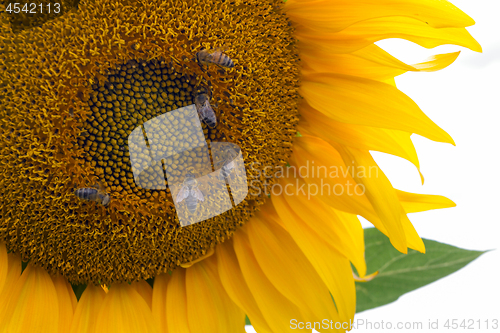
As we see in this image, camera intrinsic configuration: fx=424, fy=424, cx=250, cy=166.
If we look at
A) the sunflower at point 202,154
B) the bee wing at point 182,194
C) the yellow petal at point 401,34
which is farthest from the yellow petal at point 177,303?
the yellow petal at point 401,34

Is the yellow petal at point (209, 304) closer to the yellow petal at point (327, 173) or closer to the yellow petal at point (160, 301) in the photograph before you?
the yellow petal at point (160, 301)

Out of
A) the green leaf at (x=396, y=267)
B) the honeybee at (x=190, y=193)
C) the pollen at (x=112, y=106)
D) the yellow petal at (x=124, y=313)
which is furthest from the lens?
the green leaf at (x=396, y=267)

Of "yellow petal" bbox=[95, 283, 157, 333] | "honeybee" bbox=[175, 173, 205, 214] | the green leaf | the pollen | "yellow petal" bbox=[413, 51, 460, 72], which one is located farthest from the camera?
the green leaf

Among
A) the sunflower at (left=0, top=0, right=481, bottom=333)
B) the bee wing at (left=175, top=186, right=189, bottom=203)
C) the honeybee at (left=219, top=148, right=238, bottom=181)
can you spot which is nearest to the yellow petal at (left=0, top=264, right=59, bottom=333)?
the sunflower at (left=0, top=0, right=481, bottom=333)

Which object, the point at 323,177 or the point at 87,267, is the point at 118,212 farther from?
the point at 323,177

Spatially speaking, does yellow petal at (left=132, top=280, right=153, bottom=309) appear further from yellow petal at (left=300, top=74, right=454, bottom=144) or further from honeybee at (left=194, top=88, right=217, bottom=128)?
yellow petal at (left=300, top=74, right=454, bottom=144)

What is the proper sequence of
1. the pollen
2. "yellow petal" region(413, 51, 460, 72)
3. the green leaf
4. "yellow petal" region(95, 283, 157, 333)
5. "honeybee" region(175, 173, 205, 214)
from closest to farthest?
the pollen → "honeybee" region(175, 173, 205, 214) → "yellow petal" region(413, 51, 460, 72) → "yellow petal" region(95, 283, 157, 333) → the green leaf

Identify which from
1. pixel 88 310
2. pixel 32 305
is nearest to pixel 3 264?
pixel 32 305
